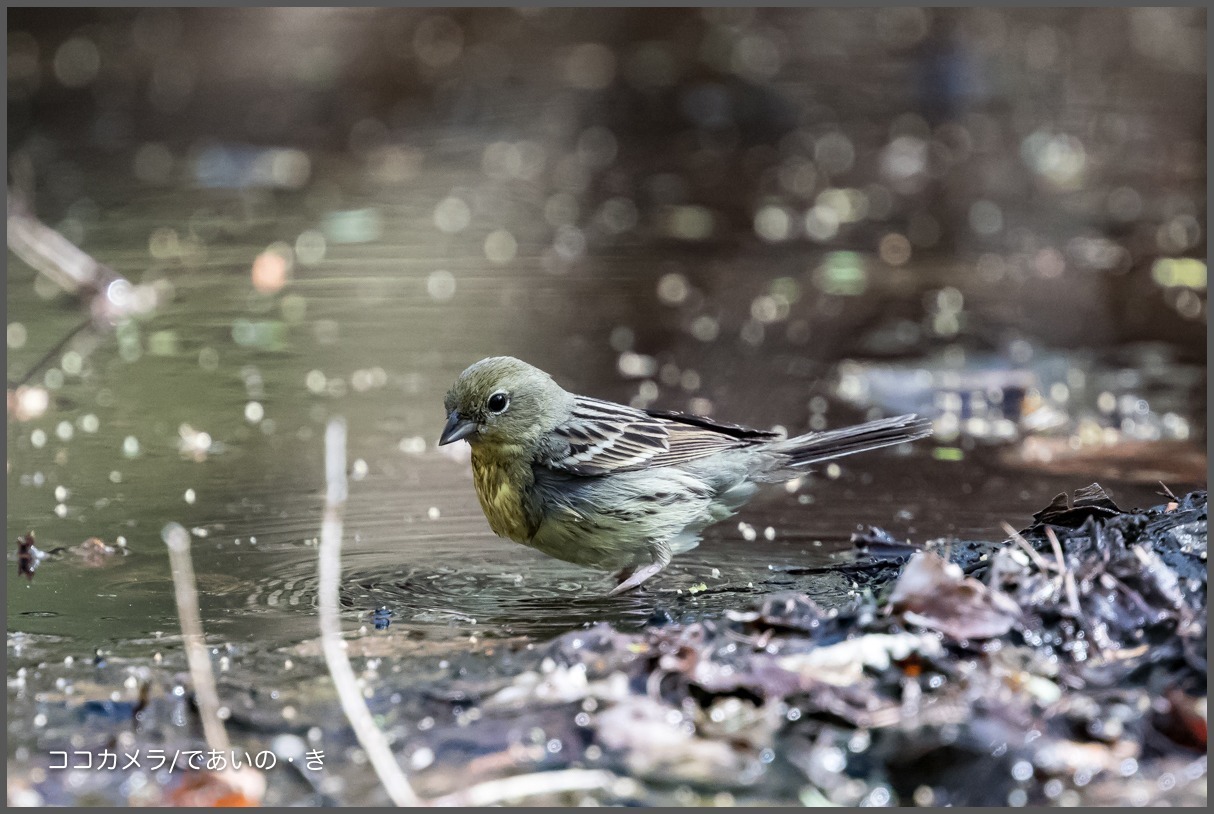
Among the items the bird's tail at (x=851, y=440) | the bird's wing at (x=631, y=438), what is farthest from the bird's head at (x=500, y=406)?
the bird's tail at (x=851, y=440)

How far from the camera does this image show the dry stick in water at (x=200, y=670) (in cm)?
389

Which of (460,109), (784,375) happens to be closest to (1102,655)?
(784,375)

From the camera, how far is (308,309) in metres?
10.1

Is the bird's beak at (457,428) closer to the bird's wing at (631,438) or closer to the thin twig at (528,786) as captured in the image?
the bird's wing at (631,438)

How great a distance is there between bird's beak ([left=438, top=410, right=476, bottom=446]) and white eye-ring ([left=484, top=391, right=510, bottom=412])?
3.8 inches

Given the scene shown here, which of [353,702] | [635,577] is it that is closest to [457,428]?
[635,577]

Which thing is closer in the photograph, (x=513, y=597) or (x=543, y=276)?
(x=513, y=597)

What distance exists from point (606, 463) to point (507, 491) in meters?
0.42

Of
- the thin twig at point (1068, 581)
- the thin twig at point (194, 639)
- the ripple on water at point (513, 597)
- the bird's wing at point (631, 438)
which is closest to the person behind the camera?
the thin twig at point (194, 639)

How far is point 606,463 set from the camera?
5.73m

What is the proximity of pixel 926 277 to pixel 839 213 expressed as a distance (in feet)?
7.06

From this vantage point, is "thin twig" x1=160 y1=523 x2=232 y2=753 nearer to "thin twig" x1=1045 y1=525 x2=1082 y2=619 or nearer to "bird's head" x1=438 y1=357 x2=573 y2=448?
"bird's head" x1=438 y1=357 x2=573 y2=448

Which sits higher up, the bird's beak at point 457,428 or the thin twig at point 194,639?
the bird's beak at point 457,428

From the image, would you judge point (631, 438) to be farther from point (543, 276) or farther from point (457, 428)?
point (543, 276)
